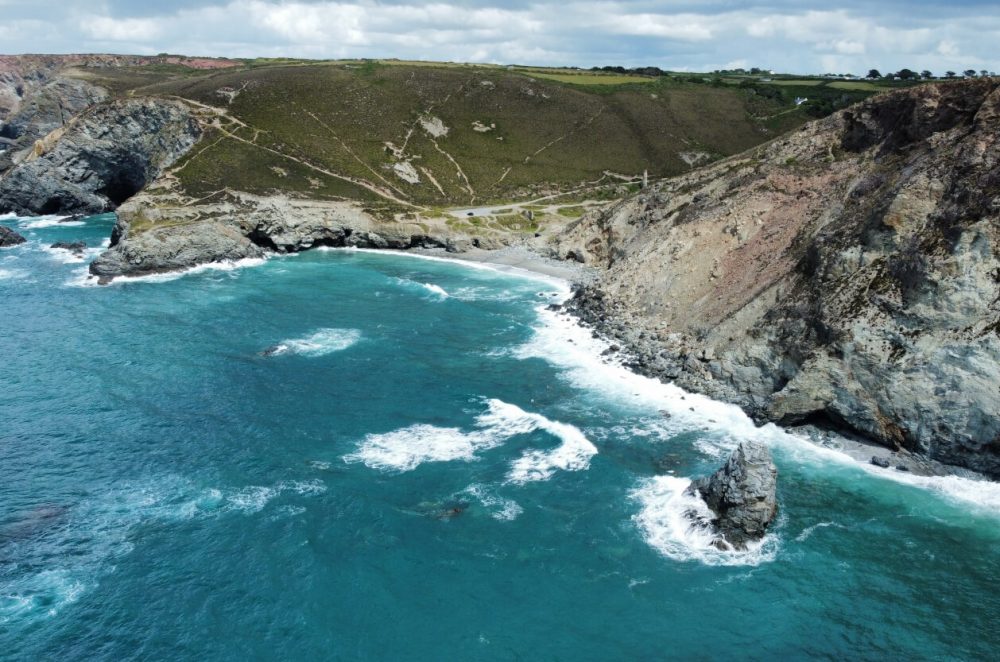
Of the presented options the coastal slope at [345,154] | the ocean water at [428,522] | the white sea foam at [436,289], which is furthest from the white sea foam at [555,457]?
the coastal slope at [345,154]

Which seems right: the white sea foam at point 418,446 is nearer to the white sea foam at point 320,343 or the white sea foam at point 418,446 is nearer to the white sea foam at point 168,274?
the white sea foam at point 320,343

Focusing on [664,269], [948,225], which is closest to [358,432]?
[664,269]

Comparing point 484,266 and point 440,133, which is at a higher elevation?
point 440,133

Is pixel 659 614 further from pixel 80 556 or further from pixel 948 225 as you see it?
pixel 948 225

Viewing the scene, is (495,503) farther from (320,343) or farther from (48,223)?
(48,223)

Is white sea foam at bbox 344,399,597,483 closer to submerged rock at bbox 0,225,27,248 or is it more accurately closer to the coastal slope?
the coastal slope

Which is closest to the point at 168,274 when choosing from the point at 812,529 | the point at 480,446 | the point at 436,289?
the point at 436,289
